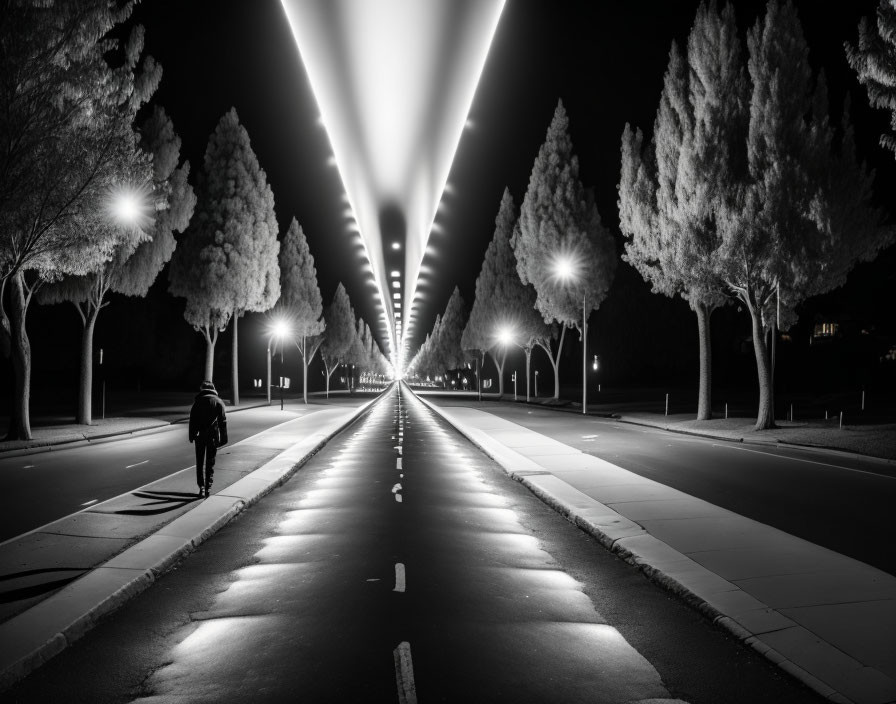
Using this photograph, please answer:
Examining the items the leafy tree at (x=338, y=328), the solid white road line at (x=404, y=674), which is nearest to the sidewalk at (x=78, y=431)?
the solid white road line at (x=404, y=674)

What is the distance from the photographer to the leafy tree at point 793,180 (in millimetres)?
23641

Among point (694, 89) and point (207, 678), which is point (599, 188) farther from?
point (207, 678)

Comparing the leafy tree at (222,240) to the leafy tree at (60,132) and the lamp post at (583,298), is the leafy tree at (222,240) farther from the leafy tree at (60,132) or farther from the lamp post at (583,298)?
the leafy tree at (60,132)

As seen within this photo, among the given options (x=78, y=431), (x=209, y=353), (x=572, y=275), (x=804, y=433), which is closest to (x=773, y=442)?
(x=804, y=433)

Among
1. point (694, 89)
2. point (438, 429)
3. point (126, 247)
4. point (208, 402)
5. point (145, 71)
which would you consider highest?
point (694, 89)

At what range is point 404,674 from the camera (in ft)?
15.1

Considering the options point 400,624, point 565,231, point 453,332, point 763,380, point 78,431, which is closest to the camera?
point 400,624

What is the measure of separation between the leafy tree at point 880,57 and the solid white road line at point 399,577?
48.7 feet

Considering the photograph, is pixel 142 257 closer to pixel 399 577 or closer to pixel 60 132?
Answer: pixel 60 132

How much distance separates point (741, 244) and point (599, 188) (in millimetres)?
24160

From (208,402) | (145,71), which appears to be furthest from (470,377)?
(208,402)

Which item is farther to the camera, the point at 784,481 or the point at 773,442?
the point at 773,442

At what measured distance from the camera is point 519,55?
11.4 meters

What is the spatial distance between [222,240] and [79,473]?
1050 inches
